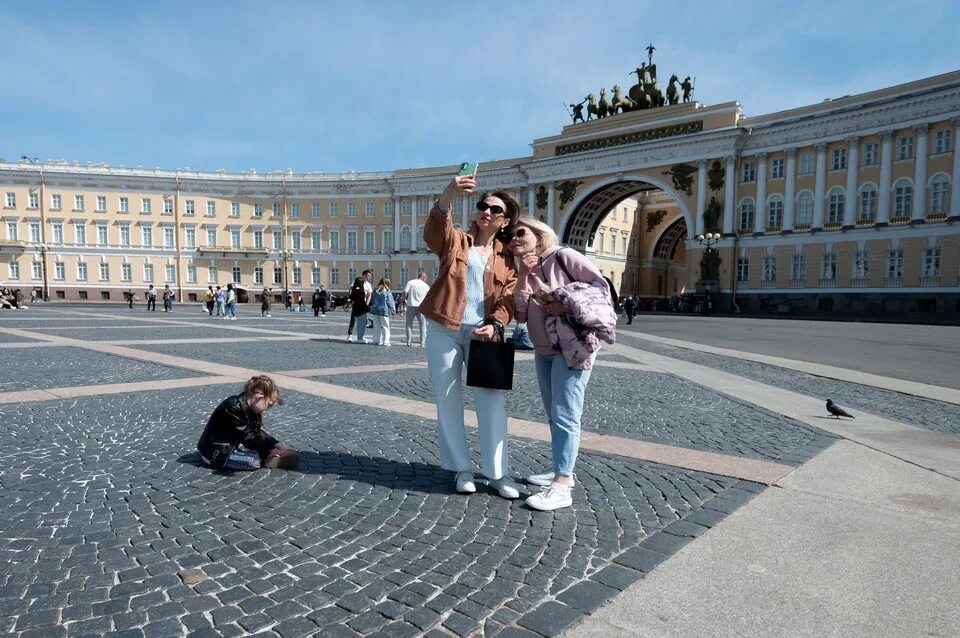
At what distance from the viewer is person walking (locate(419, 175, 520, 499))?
3.59 meters

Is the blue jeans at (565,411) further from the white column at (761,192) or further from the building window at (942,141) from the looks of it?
the white column at (761,192)

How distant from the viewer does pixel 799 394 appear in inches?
306

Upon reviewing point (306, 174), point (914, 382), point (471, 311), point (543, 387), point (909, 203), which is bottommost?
point (914, 382)

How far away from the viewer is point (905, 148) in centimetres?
3566

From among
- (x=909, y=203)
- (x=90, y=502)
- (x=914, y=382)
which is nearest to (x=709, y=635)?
(x=90, y=502)

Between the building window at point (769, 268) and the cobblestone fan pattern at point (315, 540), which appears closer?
the cobblestone fan pattern at point (315, 540)

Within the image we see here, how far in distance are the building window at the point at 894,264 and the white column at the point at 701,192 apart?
11831 mm

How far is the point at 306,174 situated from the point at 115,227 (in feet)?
64.8

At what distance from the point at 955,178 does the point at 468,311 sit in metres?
40.9

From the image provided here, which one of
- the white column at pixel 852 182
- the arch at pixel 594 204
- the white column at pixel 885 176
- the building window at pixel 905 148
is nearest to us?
the building window at pixel 905 148

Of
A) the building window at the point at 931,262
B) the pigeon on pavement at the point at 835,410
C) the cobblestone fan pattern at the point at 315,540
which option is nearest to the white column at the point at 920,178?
the building window at the point at 931,262

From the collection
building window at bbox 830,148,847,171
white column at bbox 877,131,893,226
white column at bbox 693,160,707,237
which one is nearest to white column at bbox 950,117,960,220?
white column at bbox 877,131,893,226

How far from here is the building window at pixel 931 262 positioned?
34.2 metres

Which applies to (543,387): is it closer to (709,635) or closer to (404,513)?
(404,513)
